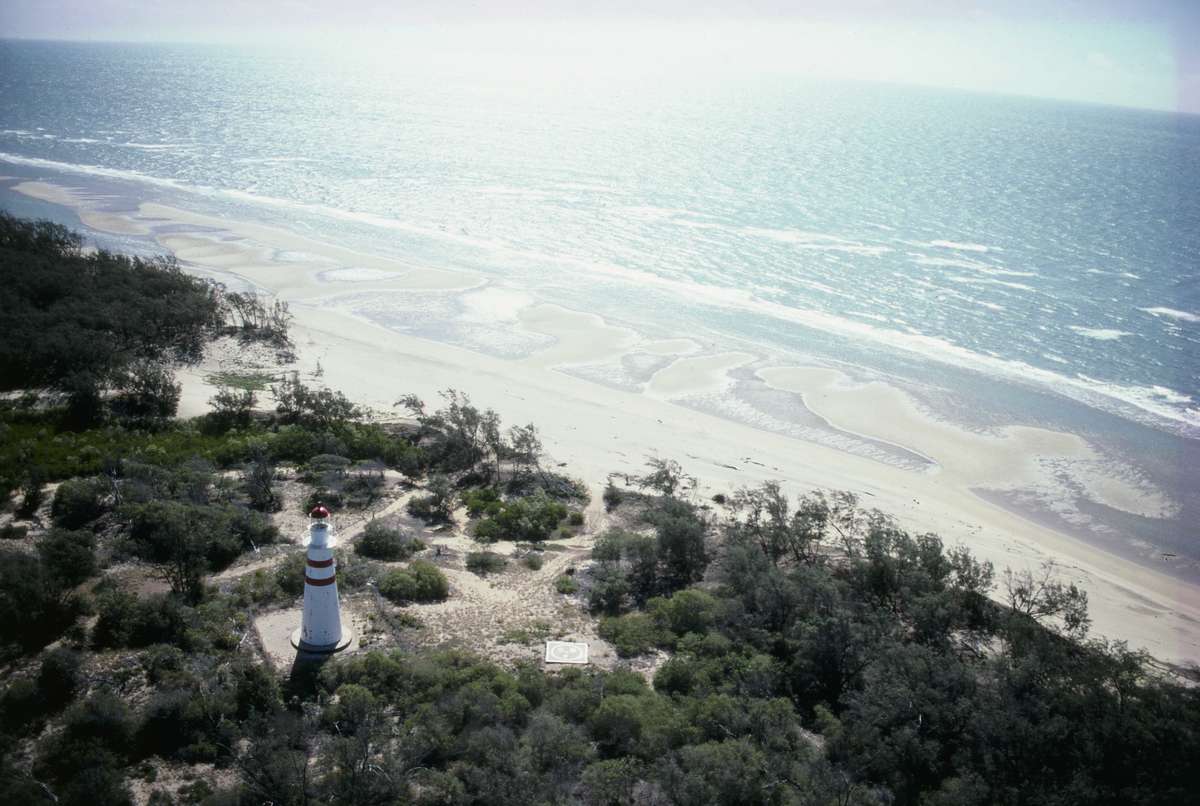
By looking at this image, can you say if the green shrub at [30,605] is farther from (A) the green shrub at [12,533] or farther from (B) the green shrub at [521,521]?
(B) the green shrub at [521,521]

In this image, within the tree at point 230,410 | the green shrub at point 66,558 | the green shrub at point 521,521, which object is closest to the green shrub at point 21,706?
the green shrub at point 66,558

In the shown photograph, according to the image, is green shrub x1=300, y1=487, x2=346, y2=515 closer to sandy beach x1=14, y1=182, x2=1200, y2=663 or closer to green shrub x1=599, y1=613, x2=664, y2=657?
sandy beach x1=14, y1=182, x2=1200, y2=663

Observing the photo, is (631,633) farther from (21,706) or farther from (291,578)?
(21,706)

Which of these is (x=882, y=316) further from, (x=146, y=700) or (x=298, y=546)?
(x=146, y=700)

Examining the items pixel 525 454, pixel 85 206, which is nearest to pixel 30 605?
pixel 525 454

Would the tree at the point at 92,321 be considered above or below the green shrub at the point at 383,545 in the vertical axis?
above

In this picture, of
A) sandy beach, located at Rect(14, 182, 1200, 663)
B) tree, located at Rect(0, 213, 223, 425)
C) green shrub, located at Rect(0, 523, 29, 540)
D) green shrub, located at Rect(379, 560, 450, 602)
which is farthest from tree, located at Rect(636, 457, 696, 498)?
tree, located at Rect(0, 213, 223, 425)
